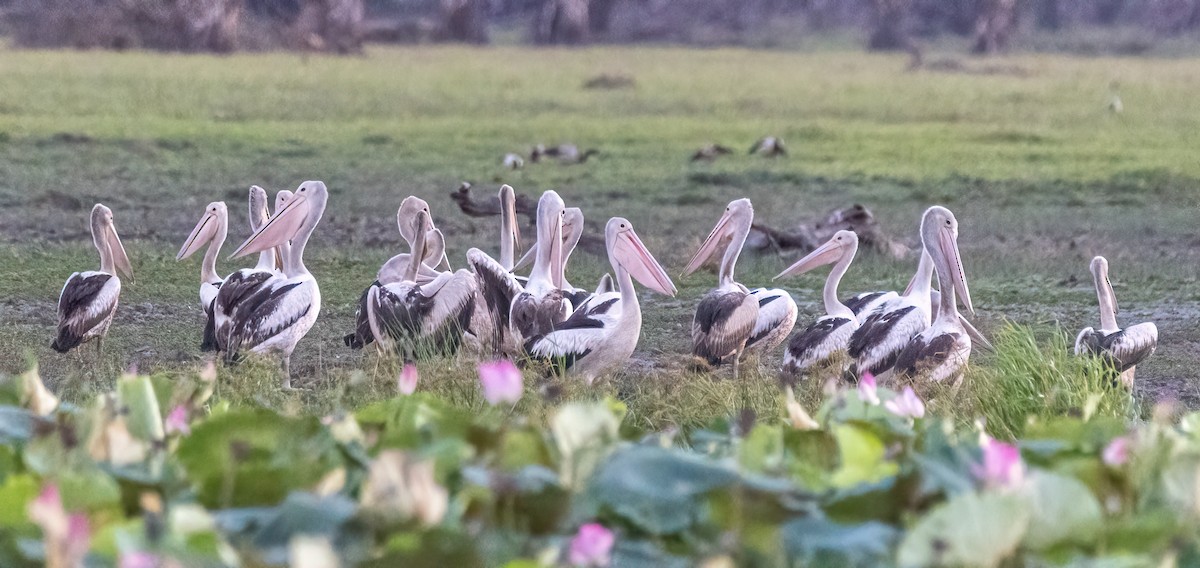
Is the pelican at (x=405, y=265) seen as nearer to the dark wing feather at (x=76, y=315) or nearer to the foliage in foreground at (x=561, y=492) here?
the dark wing feather at (x=76, y=315)

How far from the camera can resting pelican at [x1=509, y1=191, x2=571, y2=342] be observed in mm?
5902

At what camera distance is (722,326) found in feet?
19.4

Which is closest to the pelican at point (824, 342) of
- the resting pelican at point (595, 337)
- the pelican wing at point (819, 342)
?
the pelican wing at point (819, 342)

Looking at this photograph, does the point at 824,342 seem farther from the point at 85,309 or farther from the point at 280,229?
the point at 85,309

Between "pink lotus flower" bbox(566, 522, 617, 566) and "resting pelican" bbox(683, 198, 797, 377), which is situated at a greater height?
"pink lotus flower" bbox(566, 522, 617, 566)

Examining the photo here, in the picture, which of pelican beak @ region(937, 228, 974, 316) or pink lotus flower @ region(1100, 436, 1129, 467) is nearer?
pink lotus flower @ region(1100, 436, 1129, 467)

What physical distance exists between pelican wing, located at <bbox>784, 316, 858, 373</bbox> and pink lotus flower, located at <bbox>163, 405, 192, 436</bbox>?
3.40m

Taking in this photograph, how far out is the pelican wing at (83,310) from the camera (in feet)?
20.4

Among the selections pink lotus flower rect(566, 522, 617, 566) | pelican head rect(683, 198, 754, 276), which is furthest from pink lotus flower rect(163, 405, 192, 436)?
pelican head rect(683, 198, 754, 276)

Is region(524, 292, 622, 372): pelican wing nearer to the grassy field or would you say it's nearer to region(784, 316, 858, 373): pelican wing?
the grassy field

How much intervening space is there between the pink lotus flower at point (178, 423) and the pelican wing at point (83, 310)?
13.1 ft

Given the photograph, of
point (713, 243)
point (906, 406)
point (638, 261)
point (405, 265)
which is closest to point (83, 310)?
point (405, 265)

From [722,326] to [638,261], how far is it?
0.57m

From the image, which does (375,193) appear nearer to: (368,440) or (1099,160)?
(1099,160)
